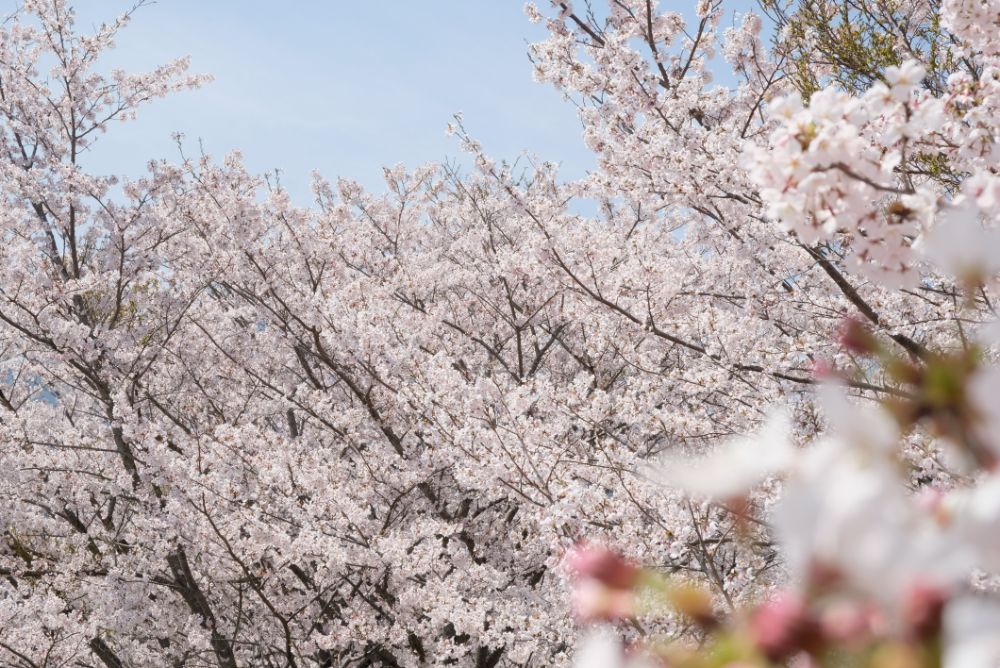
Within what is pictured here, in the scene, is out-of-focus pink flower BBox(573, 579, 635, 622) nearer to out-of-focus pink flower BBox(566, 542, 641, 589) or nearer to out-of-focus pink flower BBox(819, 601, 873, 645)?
out-of-focus pink flower BBox(566, 542, 641, 589)

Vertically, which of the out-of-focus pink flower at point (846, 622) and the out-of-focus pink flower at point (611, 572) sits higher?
the out-of-focus pink flower at point (611, 572)

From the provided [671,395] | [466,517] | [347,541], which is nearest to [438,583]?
[347,541]

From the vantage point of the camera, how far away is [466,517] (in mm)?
8867

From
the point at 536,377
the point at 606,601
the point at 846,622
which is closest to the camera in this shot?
the point at 846,622

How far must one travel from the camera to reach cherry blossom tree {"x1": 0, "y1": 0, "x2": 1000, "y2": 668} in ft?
2.35

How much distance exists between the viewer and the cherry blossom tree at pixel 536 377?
717 millimetres

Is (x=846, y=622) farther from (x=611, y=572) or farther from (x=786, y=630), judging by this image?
(x=611, y=572)

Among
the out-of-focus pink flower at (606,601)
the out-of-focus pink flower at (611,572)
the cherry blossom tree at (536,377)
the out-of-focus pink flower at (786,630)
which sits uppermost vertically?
the cherry blossom tree at (536,377)

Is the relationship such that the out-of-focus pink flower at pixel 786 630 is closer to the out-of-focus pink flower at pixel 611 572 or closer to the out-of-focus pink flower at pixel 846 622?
the out-of-focus pink flower at pixel 846 622

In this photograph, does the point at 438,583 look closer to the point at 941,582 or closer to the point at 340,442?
the point at 340,442

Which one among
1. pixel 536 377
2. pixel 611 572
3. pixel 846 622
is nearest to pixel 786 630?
pixel 846 622

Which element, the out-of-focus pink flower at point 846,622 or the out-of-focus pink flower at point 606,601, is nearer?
the out-of-focus pink flower at point 846,622

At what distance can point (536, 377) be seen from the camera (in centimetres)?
743

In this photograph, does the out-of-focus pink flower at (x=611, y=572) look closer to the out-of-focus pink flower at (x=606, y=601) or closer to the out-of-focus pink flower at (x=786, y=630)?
the out-of-focus pink flower at (x=606, y=601)
